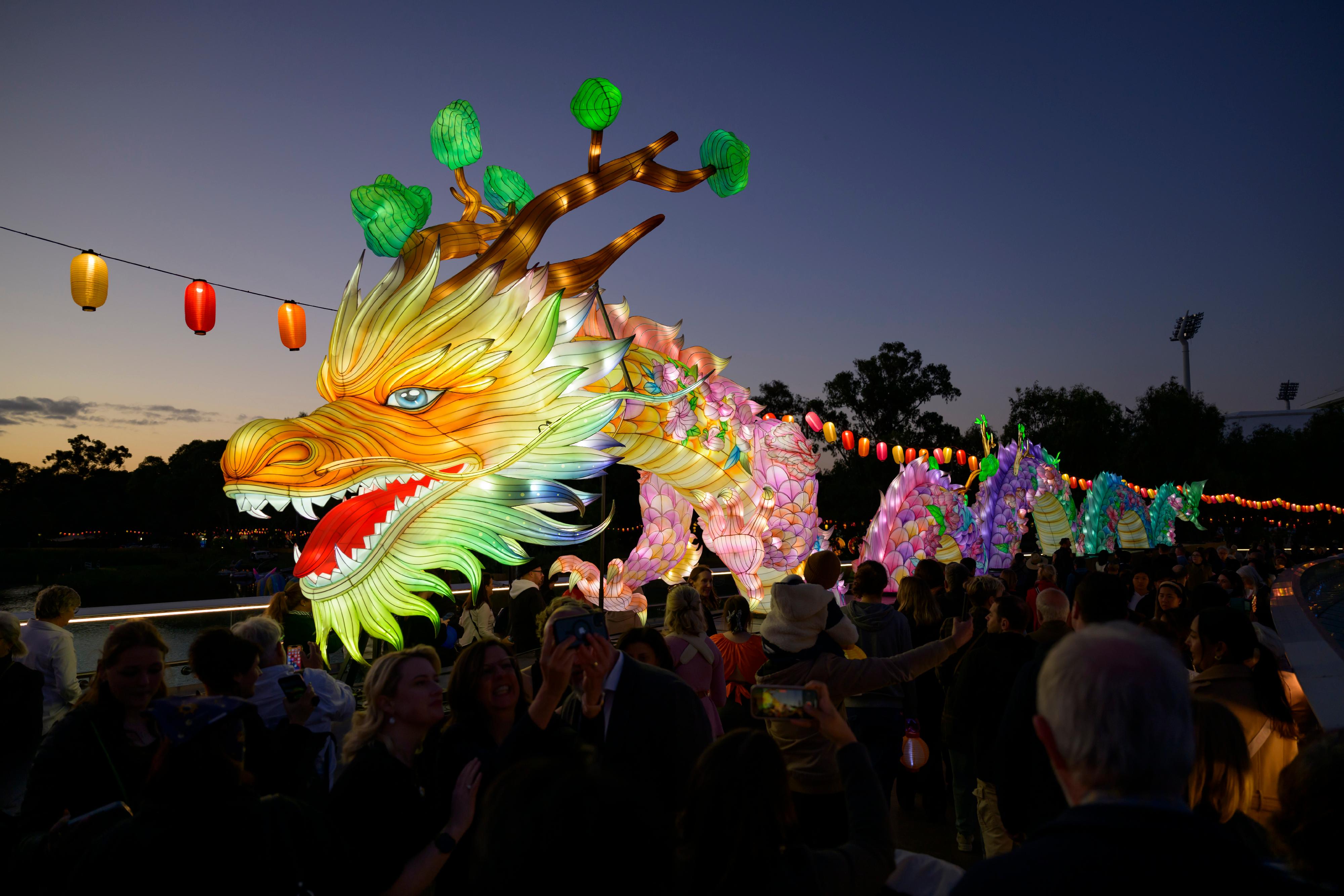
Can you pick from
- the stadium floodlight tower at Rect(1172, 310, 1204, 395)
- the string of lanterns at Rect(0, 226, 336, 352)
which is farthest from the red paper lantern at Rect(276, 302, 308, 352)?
the stadium floodlight tower at Rect(1172, 310, 1204, 395)

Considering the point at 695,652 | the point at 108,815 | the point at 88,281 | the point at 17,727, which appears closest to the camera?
the point at 108,815

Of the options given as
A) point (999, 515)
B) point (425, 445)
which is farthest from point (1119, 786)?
point (999, 515)

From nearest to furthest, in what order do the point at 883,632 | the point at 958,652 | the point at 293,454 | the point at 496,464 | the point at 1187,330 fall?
1. the point at 883,632
2. the point at 958,652
3. the point at 293,454
4. the point at 496,464
5. the point at 1187,330

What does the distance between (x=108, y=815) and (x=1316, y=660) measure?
11.2ft

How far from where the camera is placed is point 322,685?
3.10 m

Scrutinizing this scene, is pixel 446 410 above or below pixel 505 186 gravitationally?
below

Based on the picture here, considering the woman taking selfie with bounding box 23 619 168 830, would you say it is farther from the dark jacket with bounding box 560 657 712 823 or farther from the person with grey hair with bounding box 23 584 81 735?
the person with grey hair with bounding box 23 584 81 735

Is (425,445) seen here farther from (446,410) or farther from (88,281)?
(88,281)

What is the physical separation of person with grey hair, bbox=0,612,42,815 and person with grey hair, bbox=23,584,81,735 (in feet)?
1.19

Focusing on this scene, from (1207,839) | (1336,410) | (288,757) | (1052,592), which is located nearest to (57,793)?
(288,757)

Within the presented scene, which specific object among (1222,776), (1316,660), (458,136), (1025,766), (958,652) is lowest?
(1025,766)

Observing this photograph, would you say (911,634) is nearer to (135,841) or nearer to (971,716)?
(971,716)

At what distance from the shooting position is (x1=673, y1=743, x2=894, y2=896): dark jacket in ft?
4.64

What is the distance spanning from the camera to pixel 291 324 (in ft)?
24.7
